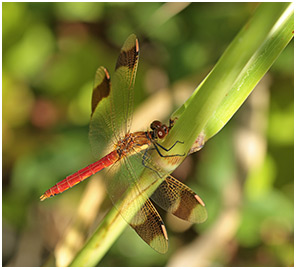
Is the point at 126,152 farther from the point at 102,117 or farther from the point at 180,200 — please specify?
the point at 180,200

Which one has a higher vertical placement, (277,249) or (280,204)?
(280,204)

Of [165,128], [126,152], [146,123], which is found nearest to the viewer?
[165,128]

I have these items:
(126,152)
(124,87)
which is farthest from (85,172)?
(124,87)

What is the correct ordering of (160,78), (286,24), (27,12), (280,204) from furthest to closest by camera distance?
(160,78) < (27,12) < (280,204) < (286,24)

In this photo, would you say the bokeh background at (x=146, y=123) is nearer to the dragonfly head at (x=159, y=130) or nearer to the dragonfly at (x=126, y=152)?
the dragonfly at (x=126, y=152)

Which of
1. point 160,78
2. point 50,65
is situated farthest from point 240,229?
point 50,65

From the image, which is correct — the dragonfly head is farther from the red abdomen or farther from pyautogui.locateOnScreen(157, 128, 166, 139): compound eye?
the red abdomen

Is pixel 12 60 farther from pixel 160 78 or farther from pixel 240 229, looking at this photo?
pixel 240 229

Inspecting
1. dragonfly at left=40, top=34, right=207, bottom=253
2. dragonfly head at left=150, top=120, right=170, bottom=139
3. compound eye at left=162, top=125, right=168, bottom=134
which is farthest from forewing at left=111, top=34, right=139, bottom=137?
compound eye at left=162, top=125, right=168, bottom=134
